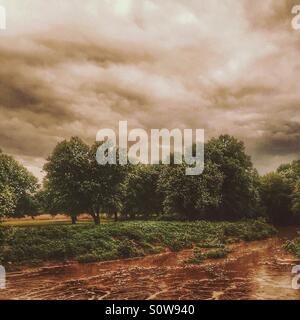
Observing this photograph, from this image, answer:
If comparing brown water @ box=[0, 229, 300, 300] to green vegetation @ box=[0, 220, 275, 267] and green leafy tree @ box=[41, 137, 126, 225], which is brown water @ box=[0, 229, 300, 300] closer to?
green vegetation @ box=[0, 220, 275, 267]

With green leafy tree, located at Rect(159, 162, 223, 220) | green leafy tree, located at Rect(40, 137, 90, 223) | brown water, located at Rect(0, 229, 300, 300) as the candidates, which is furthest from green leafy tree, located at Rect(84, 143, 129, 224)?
brown water, located at Rect(0, 229, 300, 300)

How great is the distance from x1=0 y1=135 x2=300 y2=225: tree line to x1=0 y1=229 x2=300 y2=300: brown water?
2019 centimetres

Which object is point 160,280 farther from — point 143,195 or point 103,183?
point 143,195

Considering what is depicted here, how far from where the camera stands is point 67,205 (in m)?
45.2

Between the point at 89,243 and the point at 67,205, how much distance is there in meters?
22.1

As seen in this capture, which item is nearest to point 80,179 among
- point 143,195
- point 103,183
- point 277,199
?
point 103,183

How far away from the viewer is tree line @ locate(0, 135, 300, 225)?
1759 inches

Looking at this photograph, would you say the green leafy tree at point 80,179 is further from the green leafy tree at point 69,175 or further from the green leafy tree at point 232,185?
the green leafy tree at point 232,185

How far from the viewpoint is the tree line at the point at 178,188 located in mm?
44688

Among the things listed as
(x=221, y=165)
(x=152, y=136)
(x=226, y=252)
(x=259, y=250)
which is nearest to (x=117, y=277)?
(x=226, y=252)

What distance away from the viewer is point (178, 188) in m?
47.2

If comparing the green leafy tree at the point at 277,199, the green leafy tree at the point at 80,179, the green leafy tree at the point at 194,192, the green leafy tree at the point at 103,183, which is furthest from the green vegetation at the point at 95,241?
the green leafy tree at the point at 277,199

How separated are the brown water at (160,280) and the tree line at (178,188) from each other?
795 inches
